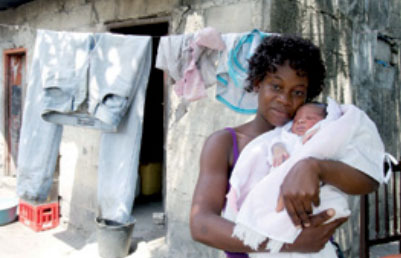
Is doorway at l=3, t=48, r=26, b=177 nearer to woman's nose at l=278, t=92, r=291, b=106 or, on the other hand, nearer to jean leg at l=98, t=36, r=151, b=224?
jean leg at l=98, t=36, r=151, b=224

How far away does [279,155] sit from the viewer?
1.03m

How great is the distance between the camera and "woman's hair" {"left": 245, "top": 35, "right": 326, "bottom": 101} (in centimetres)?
116

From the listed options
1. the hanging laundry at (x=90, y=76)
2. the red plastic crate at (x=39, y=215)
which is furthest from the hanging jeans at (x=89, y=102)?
the red plastic crate at (x=39, y=215)

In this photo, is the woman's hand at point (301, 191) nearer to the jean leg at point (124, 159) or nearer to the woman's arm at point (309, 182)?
the woman's arm at point (309, 182)

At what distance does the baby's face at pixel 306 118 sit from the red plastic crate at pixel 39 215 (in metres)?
4.16

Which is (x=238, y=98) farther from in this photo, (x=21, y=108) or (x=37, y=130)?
(x=21, y=108)

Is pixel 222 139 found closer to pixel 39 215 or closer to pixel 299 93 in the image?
pixel 299 93

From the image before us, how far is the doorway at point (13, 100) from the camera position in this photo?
225 inches

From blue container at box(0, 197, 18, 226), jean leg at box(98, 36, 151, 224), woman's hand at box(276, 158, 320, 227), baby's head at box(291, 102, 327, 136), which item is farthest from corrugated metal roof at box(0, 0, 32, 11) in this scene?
woman's hand at box(276, 158, 320, 227)

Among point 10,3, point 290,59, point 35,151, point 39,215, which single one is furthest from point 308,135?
point 10,3

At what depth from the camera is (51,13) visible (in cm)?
459

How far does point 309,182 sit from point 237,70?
3.81 ft

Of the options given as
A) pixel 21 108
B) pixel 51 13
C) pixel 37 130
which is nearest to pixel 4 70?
pixel 21 108

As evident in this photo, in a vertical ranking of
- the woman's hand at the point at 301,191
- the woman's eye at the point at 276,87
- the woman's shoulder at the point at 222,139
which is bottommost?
the woman's hand at the point at 301,191
